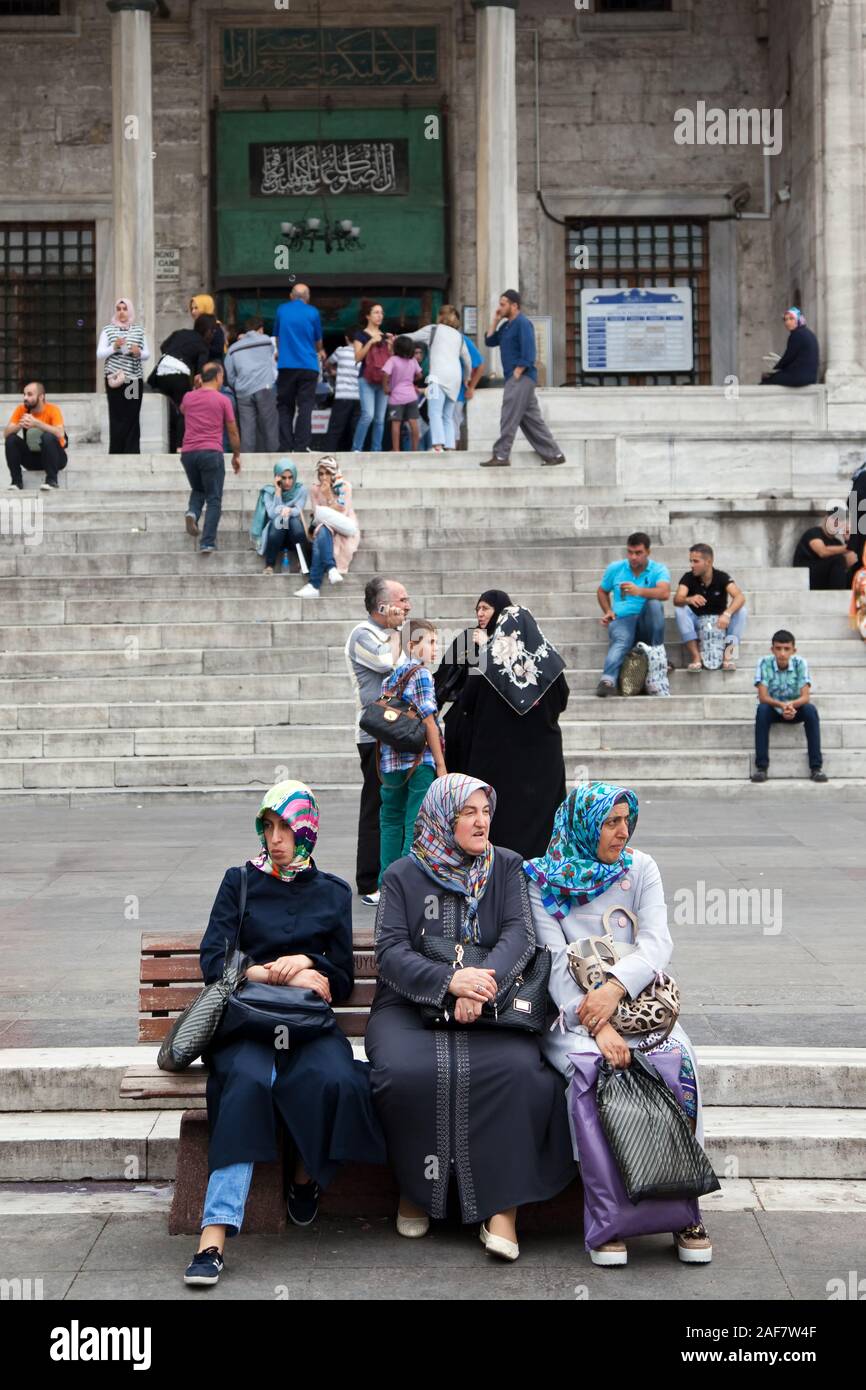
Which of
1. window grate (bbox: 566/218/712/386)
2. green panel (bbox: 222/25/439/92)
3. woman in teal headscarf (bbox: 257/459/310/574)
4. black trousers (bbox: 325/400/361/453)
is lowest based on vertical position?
woman in teal headscarf (bbox: 257/459/310/574)

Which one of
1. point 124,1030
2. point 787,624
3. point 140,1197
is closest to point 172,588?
point 787,624

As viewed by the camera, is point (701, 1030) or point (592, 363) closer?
point (701, 1030)

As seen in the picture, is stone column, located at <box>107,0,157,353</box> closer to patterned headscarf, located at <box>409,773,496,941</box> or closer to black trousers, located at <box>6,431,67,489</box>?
black trousers, located at <box>6,431,67,489</box>

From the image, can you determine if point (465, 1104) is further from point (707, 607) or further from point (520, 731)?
point (707, 607)

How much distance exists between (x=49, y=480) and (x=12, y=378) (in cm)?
793

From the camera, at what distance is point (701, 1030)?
658 cm

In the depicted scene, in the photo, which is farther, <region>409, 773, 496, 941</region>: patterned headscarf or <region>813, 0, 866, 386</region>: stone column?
<region>813, 0, 866, 386</region>: stone column

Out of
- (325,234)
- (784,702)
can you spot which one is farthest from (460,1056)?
(325,234)

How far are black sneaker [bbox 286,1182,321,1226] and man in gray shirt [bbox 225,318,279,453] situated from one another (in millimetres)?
15177

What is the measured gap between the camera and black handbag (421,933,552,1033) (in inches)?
210

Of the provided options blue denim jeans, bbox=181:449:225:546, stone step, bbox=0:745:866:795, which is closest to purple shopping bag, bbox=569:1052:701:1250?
stone step, bbox=0:745:866:795

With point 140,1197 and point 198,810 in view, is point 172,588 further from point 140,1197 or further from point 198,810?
point 140,1197

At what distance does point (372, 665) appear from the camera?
30.5ft

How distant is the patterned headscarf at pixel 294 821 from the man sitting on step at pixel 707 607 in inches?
390
